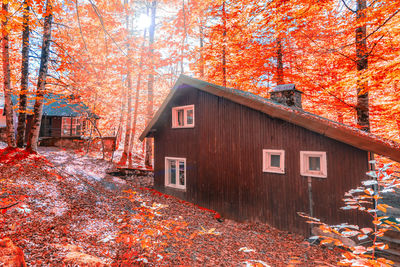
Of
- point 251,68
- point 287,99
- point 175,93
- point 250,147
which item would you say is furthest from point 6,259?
point 251,68

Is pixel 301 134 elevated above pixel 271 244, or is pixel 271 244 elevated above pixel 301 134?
pixel 301 134

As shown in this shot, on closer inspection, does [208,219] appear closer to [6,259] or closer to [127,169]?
[6,259]

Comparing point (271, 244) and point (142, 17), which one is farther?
point (142, 17)

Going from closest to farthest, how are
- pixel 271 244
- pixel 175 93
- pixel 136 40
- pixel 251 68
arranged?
pixel 271 244 → pixel 175 93 → pixel 251 68 → pixel 136 40

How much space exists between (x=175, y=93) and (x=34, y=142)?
24.0ft

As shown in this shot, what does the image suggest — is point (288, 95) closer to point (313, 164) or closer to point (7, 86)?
point (313, 164)

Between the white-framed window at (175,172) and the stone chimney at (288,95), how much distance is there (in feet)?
18.9

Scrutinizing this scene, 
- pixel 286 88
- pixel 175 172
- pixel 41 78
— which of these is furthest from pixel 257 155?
pixel 41 78

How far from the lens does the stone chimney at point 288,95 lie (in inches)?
393

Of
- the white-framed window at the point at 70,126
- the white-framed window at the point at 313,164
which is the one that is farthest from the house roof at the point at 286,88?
the white-framed window at the point at 70,126

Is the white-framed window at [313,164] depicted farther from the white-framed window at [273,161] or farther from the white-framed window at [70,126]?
the white-framed window at [70,126]

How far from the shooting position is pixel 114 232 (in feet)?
18.4

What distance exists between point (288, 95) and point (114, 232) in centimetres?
925

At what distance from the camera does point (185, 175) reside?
34.4 feet
